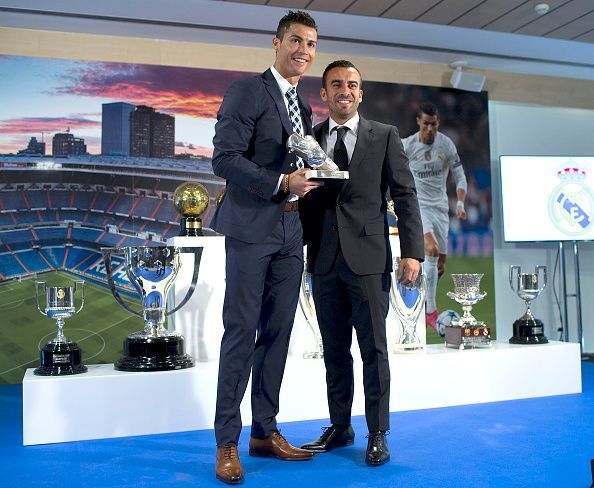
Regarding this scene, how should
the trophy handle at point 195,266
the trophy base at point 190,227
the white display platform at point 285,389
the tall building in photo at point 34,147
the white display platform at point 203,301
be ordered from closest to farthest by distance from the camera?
the white display platform at point 285,389
the trophy handle at point 195,266
the white display platform at point 203,301
the trophy base at point 190,227
the tall building in photo at point 34,147

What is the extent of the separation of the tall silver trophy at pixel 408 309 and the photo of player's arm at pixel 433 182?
8.40 feet

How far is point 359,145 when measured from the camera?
8.51 feet

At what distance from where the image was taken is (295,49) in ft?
7.82

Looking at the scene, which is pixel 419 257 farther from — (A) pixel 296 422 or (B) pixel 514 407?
(B) pixel 514 407

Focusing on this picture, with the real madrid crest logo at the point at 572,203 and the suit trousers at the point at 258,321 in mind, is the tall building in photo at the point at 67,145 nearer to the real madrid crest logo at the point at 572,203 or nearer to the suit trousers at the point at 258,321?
the suit trousers at the point at 258,321

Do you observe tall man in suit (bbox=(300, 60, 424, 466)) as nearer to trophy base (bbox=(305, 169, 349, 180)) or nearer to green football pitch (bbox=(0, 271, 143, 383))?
trophy base (bbox=(305, 169, 349, 180))

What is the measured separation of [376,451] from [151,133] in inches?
157

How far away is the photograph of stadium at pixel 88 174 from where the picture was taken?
5.30 meters

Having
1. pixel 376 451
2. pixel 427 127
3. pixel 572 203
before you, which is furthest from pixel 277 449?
pixel 572 203

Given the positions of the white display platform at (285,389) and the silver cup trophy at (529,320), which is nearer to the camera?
the white display platform at (285,389)

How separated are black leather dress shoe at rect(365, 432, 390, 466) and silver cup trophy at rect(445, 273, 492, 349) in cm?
153

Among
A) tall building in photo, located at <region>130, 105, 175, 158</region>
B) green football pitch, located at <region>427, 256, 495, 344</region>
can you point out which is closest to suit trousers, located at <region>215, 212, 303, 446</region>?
tall building in photo, located at <region>130, 105, 175, 158</region>

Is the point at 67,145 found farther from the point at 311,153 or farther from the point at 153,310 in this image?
the point at 311,153

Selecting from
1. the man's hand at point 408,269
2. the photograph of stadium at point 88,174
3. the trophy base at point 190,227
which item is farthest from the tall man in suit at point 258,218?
the photograph of stadium at point 88,174
